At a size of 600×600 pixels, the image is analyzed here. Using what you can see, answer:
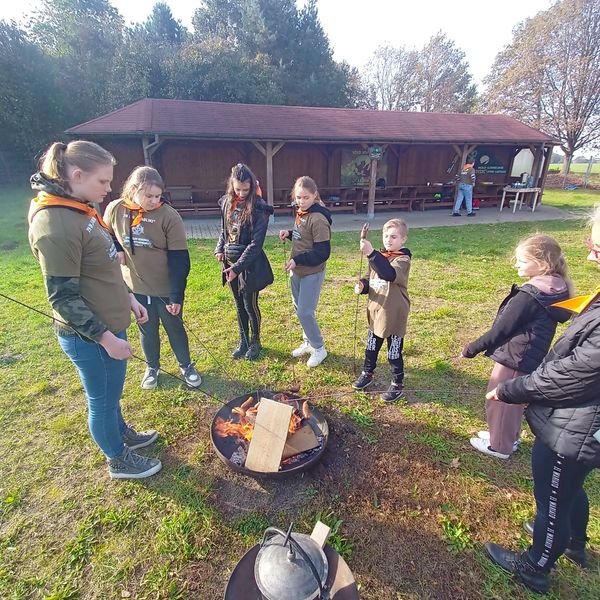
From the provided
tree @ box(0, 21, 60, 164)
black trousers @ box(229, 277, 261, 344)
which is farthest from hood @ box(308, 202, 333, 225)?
tree @ box(0, 21, 60, 164)

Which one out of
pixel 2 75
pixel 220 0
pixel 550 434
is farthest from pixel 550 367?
pixel 220 0

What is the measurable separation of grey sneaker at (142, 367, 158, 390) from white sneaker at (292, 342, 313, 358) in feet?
4.81

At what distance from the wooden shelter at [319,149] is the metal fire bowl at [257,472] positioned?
384 inches

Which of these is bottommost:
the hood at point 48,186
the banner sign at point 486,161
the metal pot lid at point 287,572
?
the metal pot lid at point 287,572

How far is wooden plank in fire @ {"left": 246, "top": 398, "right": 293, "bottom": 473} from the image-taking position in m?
2.41

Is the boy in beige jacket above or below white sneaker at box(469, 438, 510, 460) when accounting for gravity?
above

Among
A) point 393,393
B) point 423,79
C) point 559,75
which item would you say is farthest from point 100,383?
point 423,79

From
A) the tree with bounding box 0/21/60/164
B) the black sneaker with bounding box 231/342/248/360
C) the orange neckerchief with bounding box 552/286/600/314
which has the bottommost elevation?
the black sneaker with bounding box 231/342/248/360

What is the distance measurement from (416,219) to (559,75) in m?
19.2

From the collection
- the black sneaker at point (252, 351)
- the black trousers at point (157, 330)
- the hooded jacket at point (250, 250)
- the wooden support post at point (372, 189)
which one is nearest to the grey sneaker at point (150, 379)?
the black trousers at point (157, 330)

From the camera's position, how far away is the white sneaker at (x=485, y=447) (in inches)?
110

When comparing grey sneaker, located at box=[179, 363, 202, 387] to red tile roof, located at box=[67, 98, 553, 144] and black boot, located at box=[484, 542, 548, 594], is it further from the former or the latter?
red tile roof, located at box=[67, 98, 553, 144]

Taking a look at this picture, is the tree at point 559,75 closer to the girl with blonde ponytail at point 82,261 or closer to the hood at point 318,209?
the hood at point 318,209

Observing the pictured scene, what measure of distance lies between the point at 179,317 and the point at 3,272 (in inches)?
232
